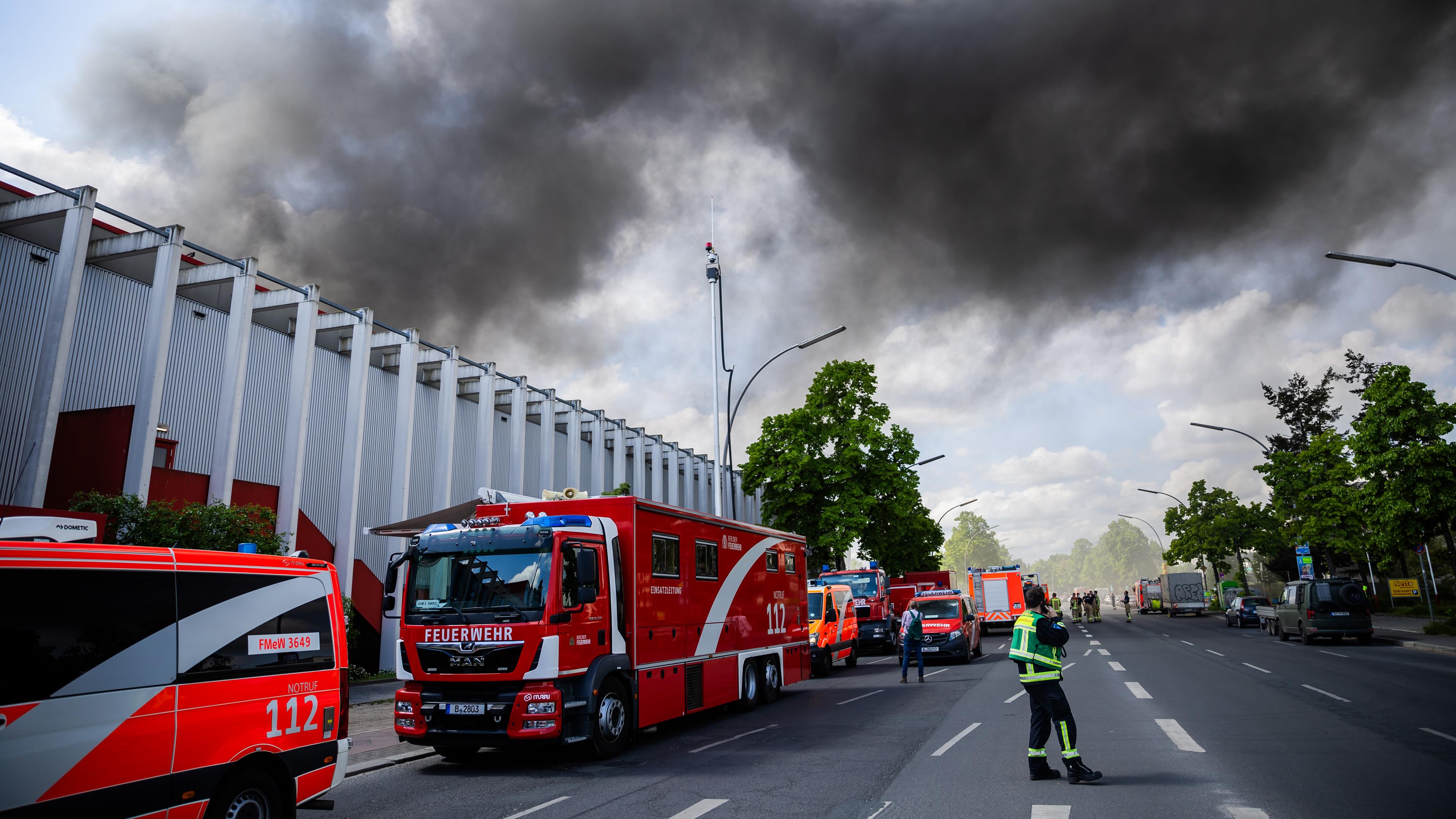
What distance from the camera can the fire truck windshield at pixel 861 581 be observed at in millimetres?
28969

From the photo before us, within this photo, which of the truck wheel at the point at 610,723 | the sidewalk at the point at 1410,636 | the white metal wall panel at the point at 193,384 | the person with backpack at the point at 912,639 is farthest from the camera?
the sidewalk at the point at 1410,636

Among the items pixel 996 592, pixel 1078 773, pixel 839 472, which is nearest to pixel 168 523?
pixel 1078 773

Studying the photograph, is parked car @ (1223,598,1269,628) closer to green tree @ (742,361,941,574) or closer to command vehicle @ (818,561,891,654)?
green tree @ (742,361,941,574)

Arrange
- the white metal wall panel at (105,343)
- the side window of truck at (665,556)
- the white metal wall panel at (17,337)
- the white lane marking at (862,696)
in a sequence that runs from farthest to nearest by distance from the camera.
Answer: the white metal wall panel at (105,343) → the white metal wall panel at (17,337) → the white lane marking at (862,696) → the side window of truck at (665,556)

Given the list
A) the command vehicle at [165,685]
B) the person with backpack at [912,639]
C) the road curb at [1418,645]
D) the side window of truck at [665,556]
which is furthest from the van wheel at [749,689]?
the road curb at [1418,645]

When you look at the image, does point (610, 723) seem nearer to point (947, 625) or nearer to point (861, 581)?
point (947, 625)

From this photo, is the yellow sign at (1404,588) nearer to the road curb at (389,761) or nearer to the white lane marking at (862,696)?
the white lane marking at (862,696)

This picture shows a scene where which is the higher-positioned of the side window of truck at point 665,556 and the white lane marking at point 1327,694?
the side window of truck at point 665,556

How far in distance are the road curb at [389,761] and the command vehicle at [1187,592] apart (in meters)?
59.1

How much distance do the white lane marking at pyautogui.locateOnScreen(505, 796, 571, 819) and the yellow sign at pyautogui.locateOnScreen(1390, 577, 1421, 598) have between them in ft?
145

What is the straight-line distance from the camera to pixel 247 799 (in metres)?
6.03

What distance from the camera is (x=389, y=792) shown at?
28.8ft

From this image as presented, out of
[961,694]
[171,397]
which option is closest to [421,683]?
[961,694]

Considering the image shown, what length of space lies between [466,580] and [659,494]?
120 feet
